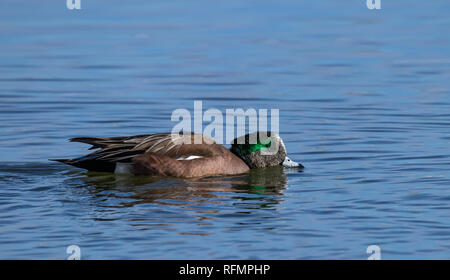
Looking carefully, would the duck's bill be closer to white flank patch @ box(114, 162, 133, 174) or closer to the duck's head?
the duck's head

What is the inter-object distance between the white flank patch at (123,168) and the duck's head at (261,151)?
154cm

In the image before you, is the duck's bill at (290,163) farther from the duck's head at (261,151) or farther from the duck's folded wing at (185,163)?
the duck's folded wing at (185,163)

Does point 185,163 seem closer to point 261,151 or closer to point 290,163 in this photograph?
point 261,151

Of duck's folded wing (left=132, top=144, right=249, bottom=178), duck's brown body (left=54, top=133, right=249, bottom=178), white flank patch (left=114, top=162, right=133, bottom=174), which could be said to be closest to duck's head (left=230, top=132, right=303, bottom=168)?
duck's brown body (left=54, top=133, right=249, bottom=178)

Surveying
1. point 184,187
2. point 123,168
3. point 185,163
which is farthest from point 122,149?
point 184,187

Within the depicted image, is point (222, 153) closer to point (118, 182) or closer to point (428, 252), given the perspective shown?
point (118, 182)

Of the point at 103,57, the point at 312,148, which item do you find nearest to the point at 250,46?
the point at 103,57

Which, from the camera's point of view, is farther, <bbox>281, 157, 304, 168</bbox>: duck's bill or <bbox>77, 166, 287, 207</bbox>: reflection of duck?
<bbox>281, 157, 304, 168</bbox>: duck's bill

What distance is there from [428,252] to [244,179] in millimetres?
3805

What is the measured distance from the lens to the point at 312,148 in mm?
14109

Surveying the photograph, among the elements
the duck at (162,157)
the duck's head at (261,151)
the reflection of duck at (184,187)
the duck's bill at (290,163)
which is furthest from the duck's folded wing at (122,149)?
the duck's bill at (290,163)

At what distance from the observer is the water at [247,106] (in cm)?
968

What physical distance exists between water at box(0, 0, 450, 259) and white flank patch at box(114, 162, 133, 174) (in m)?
0.17

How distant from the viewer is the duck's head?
1323cm
